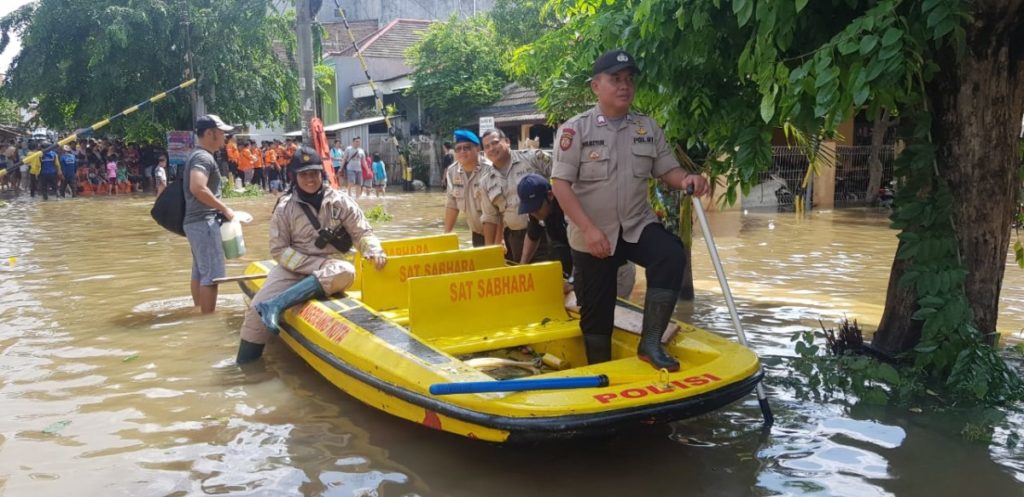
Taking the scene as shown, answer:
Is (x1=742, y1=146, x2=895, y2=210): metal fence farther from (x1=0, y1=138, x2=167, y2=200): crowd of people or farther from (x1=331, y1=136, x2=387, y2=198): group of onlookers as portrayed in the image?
(x1=0, y1=138, x2=167, y2=200): crowd of people

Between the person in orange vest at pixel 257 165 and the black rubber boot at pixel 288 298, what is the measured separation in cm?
2116

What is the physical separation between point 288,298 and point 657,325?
2765mm

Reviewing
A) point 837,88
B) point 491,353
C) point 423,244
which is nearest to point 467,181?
point 423,244

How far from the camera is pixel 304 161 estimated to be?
593 cm

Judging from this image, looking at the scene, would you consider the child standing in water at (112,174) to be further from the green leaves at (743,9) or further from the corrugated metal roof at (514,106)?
the green leaves at (743,9)

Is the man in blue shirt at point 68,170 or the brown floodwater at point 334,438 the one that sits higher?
the man in blue shirt at point 68,170

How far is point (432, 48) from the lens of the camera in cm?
3039

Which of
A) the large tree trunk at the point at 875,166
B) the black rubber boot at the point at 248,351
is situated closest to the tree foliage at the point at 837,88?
the black rubber boot at the point at 248,351

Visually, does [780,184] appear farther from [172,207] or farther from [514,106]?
[172,207]

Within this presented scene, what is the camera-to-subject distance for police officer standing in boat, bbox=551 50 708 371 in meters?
4.37

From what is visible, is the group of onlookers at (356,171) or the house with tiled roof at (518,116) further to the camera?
the house with tiled roof at (518,116)

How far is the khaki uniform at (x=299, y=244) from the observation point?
6047 millimetres

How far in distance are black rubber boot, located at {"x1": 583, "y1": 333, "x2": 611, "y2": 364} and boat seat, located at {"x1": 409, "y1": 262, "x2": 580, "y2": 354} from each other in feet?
1.15

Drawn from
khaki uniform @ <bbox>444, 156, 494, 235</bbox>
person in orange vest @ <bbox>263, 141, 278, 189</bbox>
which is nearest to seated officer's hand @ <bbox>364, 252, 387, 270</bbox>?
khaki uniform @ <bbox>444, 156, 494, 235</bbox>
